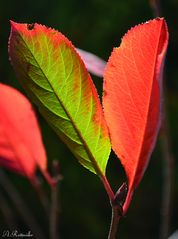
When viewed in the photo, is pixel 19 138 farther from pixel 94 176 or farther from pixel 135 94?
pixel 94 176

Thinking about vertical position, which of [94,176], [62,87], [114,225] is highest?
[62,87]

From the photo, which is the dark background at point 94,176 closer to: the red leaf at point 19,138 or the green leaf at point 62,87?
the red leaf at point 19,138

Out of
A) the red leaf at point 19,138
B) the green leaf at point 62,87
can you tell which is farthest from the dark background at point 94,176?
the green leaf at point 62,87

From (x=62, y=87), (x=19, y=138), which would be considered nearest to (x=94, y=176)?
(x=19, y=138)

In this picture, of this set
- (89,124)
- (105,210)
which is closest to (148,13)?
(105,210)

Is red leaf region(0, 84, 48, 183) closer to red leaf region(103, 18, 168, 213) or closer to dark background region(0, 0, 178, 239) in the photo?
red leaf region(103, 18, 168, 213)
